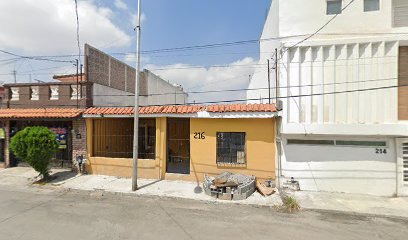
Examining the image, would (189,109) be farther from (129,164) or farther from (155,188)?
(129,164)

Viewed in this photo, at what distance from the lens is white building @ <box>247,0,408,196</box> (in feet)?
28.9

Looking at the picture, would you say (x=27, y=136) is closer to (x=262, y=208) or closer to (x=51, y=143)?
(x=51, y=143)

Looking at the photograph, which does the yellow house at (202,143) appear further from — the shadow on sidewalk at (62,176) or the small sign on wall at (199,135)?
the shadow on sidewalk at (62,176)

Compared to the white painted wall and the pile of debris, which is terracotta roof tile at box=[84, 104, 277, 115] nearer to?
the white painted wall

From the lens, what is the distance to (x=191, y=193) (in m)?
9.28

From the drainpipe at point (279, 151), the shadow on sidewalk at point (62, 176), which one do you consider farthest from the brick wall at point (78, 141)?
the drainpipe at point (279, 151)

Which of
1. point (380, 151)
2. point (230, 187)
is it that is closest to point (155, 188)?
point (230, 187)

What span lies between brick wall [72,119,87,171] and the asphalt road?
352 centimetres

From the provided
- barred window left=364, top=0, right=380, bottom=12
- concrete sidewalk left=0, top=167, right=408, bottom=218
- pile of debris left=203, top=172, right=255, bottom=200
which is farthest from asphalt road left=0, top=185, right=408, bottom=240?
barred window left=364, top=0, right=380, bottom=12

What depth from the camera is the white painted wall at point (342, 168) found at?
898 cm

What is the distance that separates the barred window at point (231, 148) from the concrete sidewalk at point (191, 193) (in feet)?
5.35

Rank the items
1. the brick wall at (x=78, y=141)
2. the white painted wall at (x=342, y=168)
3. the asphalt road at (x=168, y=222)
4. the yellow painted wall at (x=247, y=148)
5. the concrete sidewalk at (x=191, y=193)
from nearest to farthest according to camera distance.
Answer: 1. the asphalt road at (x=168, y=222)
2. the concrete sidewalk at (x=191, y=193)
3. the white painted wall at (x=342, y=168)
4. the yellow painted wall at (x=247, y=148)
5. the brick wall at (x=78, y=141)

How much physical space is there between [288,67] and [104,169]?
934cm

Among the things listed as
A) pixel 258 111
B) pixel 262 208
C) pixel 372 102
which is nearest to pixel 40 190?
pixel 262 208
